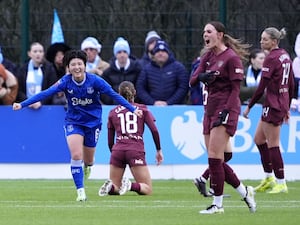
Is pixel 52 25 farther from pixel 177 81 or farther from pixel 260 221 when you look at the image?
pixel 260 221

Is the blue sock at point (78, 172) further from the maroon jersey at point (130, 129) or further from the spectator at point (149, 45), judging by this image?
the spectator at point (149, 45)

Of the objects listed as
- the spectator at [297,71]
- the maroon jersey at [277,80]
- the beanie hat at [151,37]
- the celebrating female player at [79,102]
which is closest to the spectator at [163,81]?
the beanie hat at [151,37]

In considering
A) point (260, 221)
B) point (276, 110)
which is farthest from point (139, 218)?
point (276, 110)

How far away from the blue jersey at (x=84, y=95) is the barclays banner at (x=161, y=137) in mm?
4803

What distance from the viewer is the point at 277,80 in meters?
16.8

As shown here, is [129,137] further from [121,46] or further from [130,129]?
[121,46]

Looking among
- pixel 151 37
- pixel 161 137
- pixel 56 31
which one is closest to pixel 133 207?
pixel 161 137

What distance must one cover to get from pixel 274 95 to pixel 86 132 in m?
2.97

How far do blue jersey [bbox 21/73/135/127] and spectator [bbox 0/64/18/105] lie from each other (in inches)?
206

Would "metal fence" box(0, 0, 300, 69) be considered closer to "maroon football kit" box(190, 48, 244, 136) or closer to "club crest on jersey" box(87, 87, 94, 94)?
"club crest on jersey" box(87, 87, 94, 94)

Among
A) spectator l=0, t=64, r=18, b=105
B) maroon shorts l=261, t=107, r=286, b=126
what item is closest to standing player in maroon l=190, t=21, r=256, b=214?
maroon shorts l=261, t=107, r=286, b=126

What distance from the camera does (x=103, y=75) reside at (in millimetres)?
21047

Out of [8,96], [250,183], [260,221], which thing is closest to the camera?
[260,221]

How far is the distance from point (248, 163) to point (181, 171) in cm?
120
